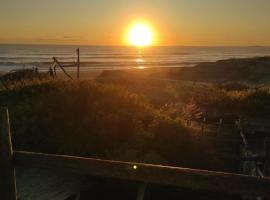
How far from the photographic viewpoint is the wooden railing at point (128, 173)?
3.77 m

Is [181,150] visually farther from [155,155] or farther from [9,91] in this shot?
[9,91]

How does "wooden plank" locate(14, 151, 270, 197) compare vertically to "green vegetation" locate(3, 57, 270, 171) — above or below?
above

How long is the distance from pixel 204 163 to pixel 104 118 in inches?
94.6

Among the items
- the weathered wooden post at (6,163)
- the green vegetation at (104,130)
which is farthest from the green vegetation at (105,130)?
the weathered wooden post at (6,163)

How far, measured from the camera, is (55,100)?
32.7ft

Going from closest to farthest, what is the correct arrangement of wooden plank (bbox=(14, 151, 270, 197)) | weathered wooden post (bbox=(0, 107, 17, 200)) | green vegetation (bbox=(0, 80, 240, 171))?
wooden plank (bbox=(14, 151, 270, 197)) → weathered wooden post (bbox=(0, 107, 17, 200)) → green vegetation (bbox=(0, 80, 240, 171))

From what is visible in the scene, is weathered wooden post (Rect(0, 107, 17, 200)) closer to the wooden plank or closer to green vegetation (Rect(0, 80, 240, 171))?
the wooden plank

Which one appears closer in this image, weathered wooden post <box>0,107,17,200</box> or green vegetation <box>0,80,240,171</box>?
weathered wooden post <box>0,107,17,200</box>

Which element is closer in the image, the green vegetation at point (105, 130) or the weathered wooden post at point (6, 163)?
the weathered wooden post at point (6, 163)

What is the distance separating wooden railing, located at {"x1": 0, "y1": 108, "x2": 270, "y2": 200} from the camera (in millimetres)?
3773

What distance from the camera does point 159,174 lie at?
13.3 feet

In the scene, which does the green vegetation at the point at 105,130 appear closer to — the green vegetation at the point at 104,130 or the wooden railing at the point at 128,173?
the green vegetation at the point at 104,130

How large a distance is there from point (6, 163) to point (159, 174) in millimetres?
1607

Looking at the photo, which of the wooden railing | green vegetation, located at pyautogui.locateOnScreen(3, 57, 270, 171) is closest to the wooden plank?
the wooden railing
